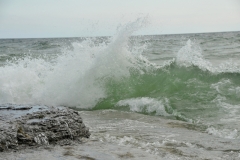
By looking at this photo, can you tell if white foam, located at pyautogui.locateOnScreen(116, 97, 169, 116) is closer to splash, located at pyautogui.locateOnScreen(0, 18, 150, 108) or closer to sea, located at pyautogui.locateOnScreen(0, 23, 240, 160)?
sea, located at pyautogui.locateOnScreen(0, 23, 240, 160)

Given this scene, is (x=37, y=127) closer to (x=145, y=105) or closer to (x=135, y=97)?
(x=145, y=105)

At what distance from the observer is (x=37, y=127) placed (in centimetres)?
334

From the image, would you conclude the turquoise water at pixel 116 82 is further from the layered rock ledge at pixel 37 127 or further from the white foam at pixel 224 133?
the layered rock ledge at pixel 37 127

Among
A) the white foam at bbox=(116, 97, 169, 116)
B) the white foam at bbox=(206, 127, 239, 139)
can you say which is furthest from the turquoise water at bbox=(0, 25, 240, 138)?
the white foam at bbox=(206, 127, 239, 139)

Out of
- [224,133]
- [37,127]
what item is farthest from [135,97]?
[37,127]

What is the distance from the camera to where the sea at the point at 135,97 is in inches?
142

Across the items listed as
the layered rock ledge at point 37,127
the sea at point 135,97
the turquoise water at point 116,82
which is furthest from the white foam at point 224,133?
the layered rock ledge at point 37,127

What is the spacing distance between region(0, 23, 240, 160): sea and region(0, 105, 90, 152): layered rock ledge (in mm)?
205

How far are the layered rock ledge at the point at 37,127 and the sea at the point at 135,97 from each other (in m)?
0.20

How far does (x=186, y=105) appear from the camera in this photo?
6746 millimetres

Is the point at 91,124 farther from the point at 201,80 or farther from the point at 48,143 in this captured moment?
the point at 201,80

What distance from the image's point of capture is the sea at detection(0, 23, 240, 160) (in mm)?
3605

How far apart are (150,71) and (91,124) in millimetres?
4657

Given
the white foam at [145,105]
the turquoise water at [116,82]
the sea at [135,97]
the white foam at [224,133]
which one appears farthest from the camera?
the turquoise water at [116,82]
